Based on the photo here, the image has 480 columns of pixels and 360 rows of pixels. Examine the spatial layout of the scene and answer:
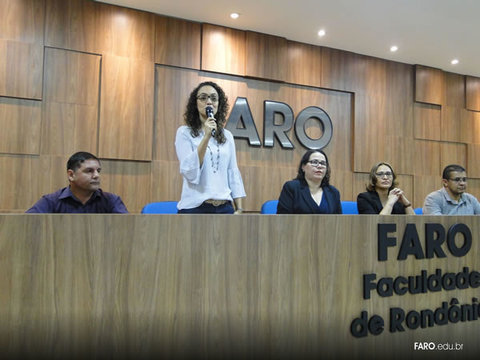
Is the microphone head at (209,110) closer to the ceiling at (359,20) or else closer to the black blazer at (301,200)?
the black blazer at (301,200)

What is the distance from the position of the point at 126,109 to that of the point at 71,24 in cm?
94

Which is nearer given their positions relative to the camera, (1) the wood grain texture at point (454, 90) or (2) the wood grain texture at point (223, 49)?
(2) the wood grain texture at point (223, 49)

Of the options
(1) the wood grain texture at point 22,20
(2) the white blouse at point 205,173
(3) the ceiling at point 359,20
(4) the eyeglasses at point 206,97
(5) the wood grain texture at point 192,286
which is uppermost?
(3) the ceiling at point 359,20

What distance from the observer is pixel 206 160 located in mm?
1928

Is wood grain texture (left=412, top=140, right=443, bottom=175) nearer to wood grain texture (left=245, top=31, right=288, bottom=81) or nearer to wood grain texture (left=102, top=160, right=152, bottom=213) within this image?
wood grain texture (left=245, top=31, right=288, bottom=81)

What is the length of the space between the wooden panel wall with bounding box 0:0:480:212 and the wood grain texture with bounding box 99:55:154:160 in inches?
0.4

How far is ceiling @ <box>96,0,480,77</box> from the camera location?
144 inches

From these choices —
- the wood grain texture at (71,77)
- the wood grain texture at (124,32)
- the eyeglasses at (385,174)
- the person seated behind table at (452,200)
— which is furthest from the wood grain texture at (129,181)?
the person seated behind table at (452,200)

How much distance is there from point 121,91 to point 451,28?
12.2ft

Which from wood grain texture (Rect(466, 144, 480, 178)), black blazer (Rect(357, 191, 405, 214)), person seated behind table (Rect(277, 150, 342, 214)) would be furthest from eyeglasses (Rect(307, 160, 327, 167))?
wood grain texture (Rect(466, 144, 480, 178))

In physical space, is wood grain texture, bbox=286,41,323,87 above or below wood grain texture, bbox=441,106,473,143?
above

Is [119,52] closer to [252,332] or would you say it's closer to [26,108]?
[26,108]

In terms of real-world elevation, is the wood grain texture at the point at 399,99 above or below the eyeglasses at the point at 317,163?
above

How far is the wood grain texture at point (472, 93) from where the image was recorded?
5.54m
